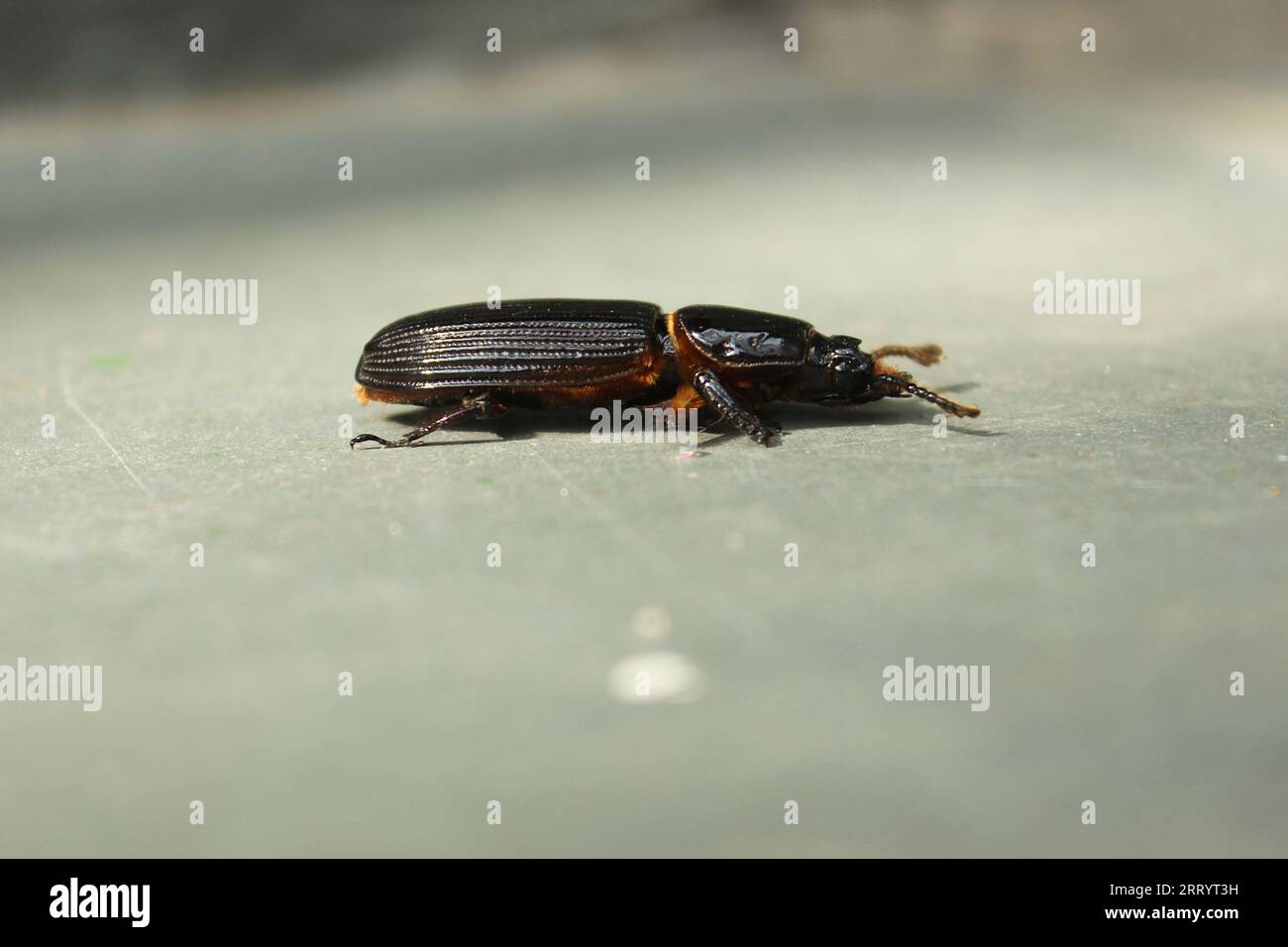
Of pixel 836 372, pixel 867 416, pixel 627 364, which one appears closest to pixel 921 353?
pixel 867 416

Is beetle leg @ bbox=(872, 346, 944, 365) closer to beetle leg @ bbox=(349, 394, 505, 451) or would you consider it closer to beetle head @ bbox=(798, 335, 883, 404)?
beetle head @ bbox=(798, 335, 883, 404)

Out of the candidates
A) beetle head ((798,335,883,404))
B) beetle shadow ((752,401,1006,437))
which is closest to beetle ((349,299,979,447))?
beetle head ((798,335,883,404))

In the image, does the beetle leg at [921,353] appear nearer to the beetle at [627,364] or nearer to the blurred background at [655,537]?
the beetle at [627,364]

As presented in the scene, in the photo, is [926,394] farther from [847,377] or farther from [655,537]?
[655,537]

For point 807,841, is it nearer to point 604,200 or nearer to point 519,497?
point 519,497

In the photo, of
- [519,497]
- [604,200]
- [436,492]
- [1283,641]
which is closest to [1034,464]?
[1283,641]

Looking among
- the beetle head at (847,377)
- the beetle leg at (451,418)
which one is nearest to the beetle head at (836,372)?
the beetle head at (847,377)
